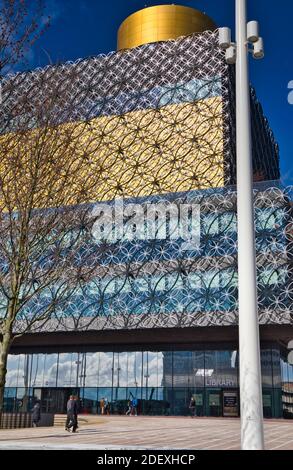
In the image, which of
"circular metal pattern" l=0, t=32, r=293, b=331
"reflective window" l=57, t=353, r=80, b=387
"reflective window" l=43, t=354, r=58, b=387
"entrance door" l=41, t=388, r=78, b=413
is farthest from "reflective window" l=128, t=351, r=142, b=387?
"reflective window" l=43, t=354, r=58, b=387

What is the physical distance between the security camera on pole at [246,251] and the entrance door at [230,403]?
3226 centimetres

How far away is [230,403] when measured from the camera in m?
41.0

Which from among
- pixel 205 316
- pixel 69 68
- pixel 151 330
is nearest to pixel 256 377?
pixel 205 316

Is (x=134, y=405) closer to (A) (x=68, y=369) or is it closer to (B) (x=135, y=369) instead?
(B) (x=135, y=369)

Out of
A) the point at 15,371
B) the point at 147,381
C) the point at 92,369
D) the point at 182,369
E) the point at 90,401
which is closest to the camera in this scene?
the point at 182,369

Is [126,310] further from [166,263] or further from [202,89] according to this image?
[202,89]

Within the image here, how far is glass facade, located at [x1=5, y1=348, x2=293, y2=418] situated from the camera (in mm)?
41250

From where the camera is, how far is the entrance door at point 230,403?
4075 cm

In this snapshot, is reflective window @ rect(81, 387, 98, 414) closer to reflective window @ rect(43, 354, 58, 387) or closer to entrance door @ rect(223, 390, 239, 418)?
reflective window @ rect(43, 354, 58, 387)

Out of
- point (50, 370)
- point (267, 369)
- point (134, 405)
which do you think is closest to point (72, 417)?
point (134, 405)

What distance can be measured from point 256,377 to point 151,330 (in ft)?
101

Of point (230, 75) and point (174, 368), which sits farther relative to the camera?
point (230, 75)

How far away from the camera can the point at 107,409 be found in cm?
4419

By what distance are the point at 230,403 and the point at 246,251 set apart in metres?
32.7
